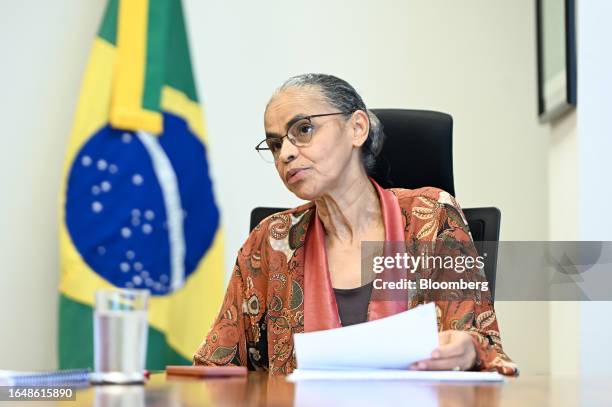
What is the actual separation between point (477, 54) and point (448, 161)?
56.0 inches

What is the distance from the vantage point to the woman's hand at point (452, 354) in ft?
5.00

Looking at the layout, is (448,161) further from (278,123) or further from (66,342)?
(66,342)

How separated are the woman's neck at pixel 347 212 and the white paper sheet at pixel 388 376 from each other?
2.57 feet

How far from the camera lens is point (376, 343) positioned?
1.44 m

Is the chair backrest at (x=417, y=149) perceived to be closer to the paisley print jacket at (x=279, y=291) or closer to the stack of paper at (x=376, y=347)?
the paisley print jacket at (x=279, y=291)

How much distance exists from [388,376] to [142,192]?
200 cm

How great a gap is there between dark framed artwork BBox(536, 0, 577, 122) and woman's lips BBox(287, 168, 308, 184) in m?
1.14

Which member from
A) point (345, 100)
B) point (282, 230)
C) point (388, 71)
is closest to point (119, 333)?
point (282, 230)

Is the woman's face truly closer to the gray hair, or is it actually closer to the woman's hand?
the gray hair

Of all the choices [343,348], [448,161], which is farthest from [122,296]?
[448,161]

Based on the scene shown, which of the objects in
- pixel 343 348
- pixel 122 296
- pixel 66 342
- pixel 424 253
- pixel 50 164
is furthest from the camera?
pixel 50 164

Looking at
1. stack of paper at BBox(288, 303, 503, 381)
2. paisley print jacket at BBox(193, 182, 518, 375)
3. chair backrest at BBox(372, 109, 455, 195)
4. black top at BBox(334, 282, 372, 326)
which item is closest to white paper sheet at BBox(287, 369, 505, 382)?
stack of paper at BBox(288, 303, 503, 381)

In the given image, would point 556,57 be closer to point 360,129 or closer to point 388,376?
point 360,129

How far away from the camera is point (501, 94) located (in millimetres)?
3576
